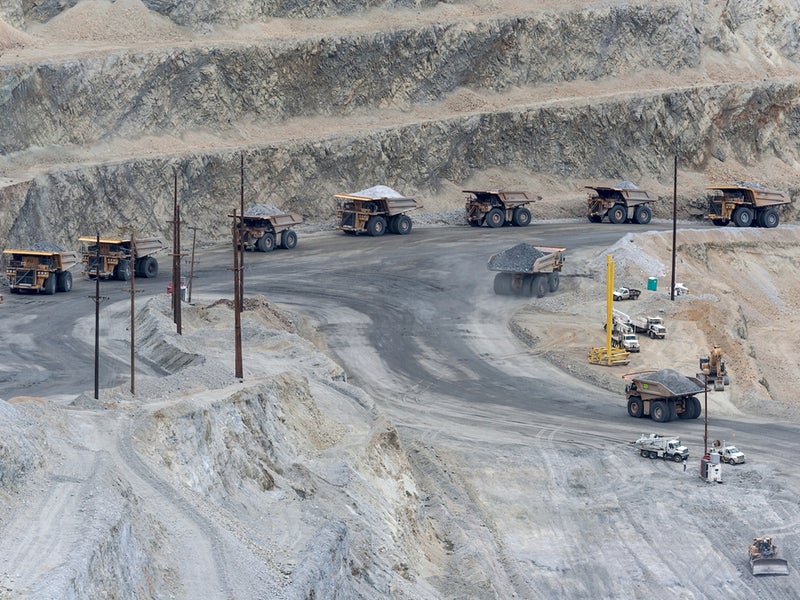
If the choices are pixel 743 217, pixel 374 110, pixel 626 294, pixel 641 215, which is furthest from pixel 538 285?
pixel 374 110

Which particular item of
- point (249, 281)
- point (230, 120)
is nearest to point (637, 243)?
point (249, 281)

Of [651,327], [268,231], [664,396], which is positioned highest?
[268,231]

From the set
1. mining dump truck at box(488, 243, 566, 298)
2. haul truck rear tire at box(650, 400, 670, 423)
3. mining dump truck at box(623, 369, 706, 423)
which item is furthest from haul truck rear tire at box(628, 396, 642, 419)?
mining dump truck at box(488, 243, 566, 298)

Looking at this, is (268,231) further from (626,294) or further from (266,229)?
(626,294)

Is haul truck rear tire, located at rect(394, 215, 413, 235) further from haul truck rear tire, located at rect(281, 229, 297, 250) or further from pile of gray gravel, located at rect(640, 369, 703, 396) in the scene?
pile of gray gravel, located at rect(640, 369, 703, 396)

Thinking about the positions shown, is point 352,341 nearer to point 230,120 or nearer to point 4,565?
point 230,120

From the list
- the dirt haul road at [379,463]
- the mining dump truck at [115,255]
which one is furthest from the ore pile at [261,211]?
the mining dump truck at [115,255]
